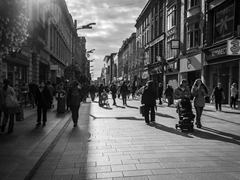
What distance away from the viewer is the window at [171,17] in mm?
31256

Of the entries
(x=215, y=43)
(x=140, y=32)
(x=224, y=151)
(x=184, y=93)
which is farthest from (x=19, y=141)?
(x=140, y=32)

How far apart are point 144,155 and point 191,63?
68.6 feet

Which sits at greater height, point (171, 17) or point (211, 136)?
point (171, 17)

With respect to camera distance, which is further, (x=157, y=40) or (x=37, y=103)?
(x=157, y=40)

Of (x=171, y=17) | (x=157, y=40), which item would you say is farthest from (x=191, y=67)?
(x=157, y=40)

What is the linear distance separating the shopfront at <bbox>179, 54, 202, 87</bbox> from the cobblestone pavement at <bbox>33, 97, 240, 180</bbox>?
1567cm

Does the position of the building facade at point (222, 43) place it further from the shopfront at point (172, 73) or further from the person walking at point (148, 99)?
the person walking at point (148, 99)

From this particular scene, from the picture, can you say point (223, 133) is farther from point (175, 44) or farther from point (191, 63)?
point (175, 44)

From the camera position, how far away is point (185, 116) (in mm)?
9453

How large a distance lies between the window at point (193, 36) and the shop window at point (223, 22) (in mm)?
2960

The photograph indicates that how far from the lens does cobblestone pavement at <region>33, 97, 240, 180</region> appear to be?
16.3 ft

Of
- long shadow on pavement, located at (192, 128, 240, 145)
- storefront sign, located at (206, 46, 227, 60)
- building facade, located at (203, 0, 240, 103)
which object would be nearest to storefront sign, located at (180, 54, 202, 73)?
building facade, located at (203, 0, 240, 103)

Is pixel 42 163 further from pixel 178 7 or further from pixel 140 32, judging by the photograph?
pixel 140 32

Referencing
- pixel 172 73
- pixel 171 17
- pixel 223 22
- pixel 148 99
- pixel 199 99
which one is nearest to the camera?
pixel 199 99
